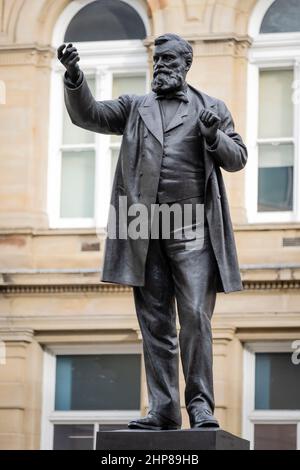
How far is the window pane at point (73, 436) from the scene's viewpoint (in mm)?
23859

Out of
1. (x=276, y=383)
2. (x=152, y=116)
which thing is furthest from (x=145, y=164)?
(x=276, y=383)

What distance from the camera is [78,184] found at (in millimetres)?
24594

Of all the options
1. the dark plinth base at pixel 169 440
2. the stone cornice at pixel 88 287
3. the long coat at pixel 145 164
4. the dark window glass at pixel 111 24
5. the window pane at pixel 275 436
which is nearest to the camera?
the dark plinth base at pixel 169 440

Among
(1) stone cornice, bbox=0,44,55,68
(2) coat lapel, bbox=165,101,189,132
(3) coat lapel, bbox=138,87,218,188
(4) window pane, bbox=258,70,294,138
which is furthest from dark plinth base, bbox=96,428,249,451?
(1) stone cornice, bbox=0,44,55,68

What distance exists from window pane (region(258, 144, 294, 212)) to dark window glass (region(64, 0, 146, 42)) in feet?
7.59

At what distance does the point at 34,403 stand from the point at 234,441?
1321 cm

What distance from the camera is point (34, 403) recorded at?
24.1 metres

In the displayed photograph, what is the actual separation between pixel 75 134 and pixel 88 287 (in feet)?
7.12

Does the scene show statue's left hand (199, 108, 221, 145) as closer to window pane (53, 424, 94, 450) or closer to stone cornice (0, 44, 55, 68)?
window pane (53, 424, 94, 450)

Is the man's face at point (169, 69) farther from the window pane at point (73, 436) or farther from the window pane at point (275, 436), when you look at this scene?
the window pane at point (73, 436)

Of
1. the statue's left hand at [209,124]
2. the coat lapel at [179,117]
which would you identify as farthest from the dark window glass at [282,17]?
the statue's left hand at [209,124]

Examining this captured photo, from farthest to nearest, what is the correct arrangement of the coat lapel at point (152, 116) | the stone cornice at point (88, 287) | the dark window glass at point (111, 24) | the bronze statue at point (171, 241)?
the dark window glass at point (111, 24)
the stone cornice at point (88, 287)
the coat lapel at point (152, 116)
the bronze statue at point (171, 241)

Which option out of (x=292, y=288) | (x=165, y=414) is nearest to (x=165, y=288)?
(x=165, y=414)

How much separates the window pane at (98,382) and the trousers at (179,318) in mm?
12489
